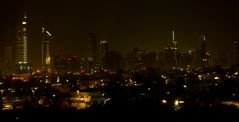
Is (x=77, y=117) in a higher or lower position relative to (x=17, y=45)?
lower

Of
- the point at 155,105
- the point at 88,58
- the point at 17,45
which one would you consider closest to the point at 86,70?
the point at 88,58

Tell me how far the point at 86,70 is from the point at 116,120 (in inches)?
2050

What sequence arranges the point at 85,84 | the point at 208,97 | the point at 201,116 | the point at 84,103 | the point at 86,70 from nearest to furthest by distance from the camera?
the point at 201,116
the point at 208,97
the point at 84,103
the point at 85,84
the point at 86,70

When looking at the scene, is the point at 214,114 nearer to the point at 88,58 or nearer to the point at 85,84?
the point at 85,84

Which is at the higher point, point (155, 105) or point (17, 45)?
point (17, 45)

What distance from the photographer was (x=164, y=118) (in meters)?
10.6

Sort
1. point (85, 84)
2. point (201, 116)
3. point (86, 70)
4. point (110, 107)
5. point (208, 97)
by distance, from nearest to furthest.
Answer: point (201, 116)
point (110, 107)
point (208, 97)
point (85, 84)
point (86, 70)

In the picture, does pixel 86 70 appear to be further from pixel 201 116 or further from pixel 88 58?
pixel 201 116

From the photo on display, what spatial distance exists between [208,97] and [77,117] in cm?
753

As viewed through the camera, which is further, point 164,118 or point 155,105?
point 155,105

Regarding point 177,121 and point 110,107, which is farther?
point 110,107

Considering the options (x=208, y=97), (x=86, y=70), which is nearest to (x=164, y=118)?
(x=208, y=97)

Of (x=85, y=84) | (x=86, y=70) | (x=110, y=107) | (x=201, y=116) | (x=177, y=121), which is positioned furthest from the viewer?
(x=86, y=70)

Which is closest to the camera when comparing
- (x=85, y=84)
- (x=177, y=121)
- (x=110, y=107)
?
(x=177, y=121)
